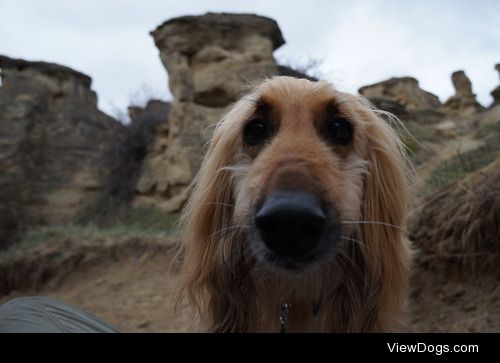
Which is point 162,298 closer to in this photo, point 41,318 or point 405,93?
point 41,318

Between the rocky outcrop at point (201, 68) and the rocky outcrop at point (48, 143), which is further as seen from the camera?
the rocky outcrop at point (48, 143)

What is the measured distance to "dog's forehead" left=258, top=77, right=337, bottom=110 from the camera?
199 centimetres

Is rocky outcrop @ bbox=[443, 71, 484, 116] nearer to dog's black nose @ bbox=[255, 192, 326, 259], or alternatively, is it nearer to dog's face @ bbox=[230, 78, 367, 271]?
dog's face @ bbox=[230, 78, 367, 271]

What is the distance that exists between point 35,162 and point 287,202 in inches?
426

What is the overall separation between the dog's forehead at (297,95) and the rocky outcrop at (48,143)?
902cm

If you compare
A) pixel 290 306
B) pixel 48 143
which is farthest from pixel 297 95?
pixel 48 143

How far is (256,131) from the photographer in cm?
207

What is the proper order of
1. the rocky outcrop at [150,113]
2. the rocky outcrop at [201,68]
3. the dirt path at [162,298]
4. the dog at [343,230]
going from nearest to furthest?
the dog at [343,230] → the dirt path at [162,298] → the rocky outcrop at [201,68] → the rocky outcrop at [150,113]

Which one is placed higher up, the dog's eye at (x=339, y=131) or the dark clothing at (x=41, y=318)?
the dog's eye at (x=339, y=131)

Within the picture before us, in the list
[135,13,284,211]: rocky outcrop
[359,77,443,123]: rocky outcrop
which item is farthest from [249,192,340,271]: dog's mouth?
[359,77,443,123]: rocky outcrop

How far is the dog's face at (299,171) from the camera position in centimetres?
144

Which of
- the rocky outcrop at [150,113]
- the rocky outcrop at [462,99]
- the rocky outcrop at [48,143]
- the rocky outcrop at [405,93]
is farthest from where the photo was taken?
A: the rocky outcrop at [405,93]
